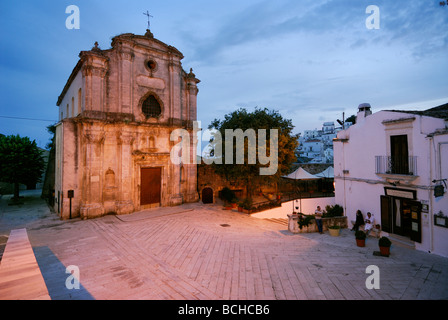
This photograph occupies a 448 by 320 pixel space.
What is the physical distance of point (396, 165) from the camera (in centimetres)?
1170

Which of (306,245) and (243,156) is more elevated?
(243,156)

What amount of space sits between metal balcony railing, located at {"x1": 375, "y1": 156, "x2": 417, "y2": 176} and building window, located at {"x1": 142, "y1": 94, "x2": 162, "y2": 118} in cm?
1692

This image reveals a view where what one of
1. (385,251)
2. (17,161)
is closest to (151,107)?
(17,161)

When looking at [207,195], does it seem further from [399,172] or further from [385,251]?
[399,172]

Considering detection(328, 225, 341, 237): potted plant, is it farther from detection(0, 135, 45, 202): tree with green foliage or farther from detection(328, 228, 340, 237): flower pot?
detection(0, 135, 45, 202): tree with green foliage

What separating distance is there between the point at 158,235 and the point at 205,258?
4.08m

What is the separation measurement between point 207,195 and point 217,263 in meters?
13.2

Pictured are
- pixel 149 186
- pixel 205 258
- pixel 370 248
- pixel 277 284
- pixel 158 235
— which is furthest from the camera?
pixel 149 186

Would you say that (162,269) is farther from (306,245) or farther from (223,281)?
(306,245)

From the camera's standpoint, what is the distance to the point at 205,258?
29.5ft

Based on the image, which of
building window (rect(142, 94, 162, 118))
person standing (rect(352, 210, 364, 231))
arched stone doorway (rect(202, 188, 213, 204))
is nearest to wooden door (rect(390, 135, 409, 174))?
person standing (rect(352, 210, 364, 231))

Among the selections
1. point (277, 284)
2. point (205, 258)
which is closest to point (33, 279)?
point (205, 258)

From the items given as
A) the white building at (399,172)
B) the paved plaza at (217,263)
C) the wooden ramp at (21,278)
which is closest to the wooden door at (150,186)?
the paved plaza at (217,263)

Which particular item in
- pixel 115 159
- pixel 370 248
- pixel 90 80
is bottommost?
pixel 370 248
